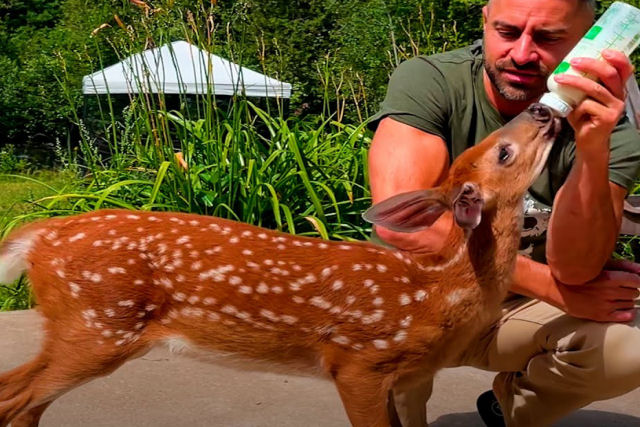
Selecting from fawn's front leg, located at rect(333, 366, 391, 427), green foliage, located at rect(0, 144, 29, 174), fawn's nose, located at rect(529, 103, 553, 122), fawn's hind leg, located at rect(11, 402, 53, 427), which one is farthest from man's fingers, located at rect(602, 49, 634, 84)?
green foliage, located at rect(0, 144, 29, 174)

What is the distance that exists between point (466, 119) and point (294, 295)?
1067mm

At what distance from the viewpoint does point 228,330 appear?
3699 millimetres

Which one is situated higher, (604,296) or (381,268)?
(381,268)

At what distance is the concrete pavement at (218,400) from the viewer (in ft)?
14.9

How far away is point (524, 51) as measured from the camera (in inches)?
155

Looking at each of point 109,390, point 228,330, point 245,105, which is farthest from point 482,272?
point 245,105

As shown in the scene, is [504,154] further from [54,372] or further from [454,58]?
[54,372]

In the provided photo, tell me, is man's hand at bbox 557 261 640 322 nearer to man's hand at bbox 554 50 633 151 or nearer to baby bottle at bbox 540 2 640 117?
man's hand at bbox 554 50 633 151

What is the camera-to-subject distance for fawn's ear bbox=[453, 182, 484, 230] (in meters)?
3.41

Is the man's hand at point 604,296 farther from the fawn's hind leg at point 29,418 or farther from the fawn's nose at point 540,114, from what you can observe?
the fawn's hind leg at point 29,418

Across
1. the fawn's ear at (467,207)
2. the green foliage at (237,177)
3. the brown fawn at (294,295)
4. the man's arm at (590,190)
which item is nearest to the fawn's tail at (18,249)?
the brown fawn at (294,295)

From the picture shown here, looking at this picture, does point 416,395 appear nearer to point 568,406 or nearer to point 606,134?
point 568,406

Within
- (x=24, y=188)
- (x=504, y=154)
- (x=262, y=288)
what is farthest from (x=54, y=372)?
(x=24, y=188)

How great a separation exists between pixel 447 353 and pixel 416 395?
0.58 m
